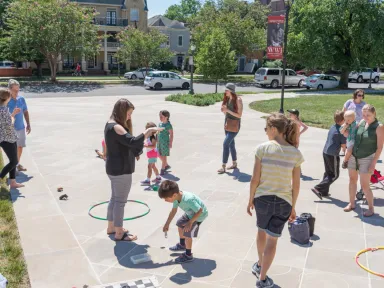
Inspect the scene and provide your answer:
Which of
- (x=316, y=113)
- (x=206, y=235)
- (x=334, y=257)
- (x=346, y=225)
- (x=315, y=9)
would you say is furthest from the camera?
(x=315, y=9)

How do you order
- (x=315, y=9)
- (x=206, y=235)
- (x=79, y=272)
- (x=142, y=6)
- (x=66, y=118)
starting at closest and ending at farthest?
1. (x=79, y=272)
2. (x=206, y=235)
3. (x=66, y=118)
4. (x=315, y=9)
5. (x=142, y=6)

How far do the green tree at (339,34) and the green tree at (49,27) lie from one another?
16899 mm

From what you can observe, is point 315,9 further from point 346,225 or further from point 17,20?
point 346,225

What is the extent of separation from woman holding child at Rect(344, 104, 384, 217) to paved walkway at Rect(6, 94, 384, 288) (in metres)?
0.64

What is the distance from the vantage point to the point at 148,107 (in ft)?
68.5

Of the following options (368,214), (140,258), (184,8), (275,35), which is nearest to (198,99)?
(275,35)

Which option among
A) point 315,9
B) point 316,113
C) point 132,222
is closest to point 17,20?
point 315,9

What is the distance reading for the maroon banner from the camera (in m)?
16.6

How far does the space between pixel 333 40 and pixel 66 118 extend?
2328 cm

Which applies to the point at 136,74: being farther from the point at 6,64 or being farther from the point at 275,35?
the point at 275,35

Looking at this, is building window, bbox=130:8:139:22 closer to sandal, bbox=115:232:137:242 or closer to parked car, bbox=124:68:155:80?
parked car, bbox=124:68:155:80

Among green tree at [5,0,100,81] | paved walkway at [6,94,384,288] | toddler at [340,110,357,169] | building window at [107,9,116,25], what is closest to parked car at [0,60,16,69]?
green tree at [5,0,100,81]

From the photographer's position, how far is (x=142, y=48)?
3947cm

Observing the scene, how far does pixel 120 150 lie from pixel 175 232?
150 centimetres
